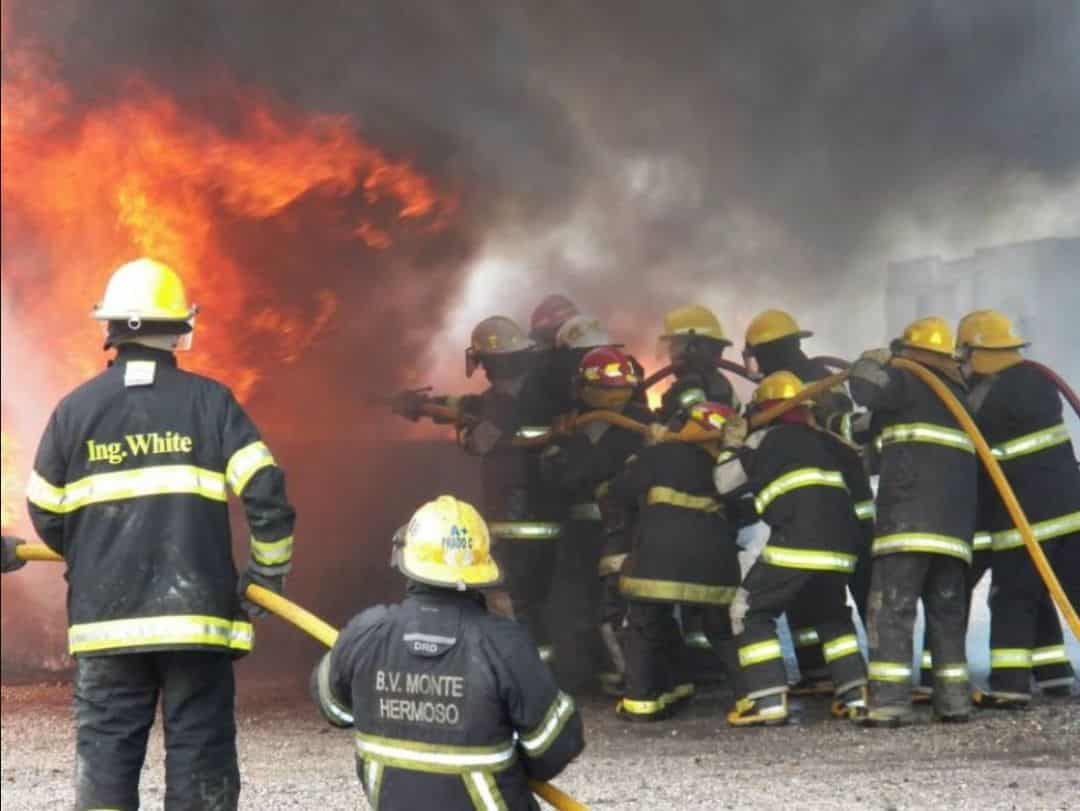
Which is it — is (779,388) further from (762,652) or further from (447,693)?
(447,693)

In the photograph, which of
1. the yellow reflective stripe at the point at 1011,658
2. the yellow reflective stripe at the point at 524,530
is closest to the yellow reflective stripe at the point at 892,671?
the yellow reflective stripe at the point at 1011,658

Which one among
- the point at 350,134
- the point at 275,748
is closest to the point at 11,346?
the point at 350,134

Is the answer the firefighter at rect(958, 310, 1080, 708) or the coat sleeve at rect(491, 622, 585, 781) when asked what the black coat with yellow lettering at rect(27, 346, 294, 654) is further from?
the firefighter at rect(958, 310, 1080, 708)

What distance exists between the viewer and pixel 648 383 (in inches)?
360

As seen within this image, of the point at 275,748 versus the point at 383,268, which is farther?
the point at 383,268

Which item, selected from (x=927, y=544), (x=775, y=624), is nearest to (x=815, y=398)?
(x=927, y=544)

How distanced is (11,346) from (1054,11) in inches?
281

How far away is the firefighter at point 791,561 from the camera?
24.1ft

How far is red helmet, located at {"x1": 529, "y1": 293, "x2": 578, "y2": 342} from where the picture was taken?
966cm

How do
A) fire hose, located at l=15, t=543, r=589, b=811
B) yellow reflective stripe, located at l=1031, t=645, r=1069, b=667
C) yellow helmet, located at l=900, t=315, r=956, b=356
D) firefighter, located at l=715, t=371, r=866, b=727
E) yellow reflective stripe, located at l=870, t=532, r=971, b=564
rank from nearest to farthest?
fire hose, located at l=15, t=543, r=589, b=811
yellow reflective stripe, located at l=870, t=532, r=971, b=564
firefighter, located at l=715, t=371, r=866, b=727
yellow helmet, located at l=900, t=315, r=956, b=356
yellow reflective stripe, located at l=1031, t=645, r=1069, b=667

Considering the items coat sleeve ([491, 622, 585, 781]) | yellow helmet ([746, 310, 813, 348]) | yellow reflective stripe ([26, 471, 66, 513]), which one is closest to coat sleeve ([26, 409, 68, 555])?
yellow reflective stripe ([26, 471, 66, 513])

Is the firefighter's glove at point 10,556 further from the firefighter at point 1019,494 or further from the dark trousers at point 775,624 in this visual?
the firefighter at point 1019,494

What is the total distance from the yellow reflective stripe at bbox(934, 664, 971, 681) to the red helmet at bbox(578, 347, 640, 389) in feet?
7.48

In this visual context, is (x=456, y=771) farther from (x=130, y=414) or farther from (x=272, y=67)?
(x=272, y=67)
